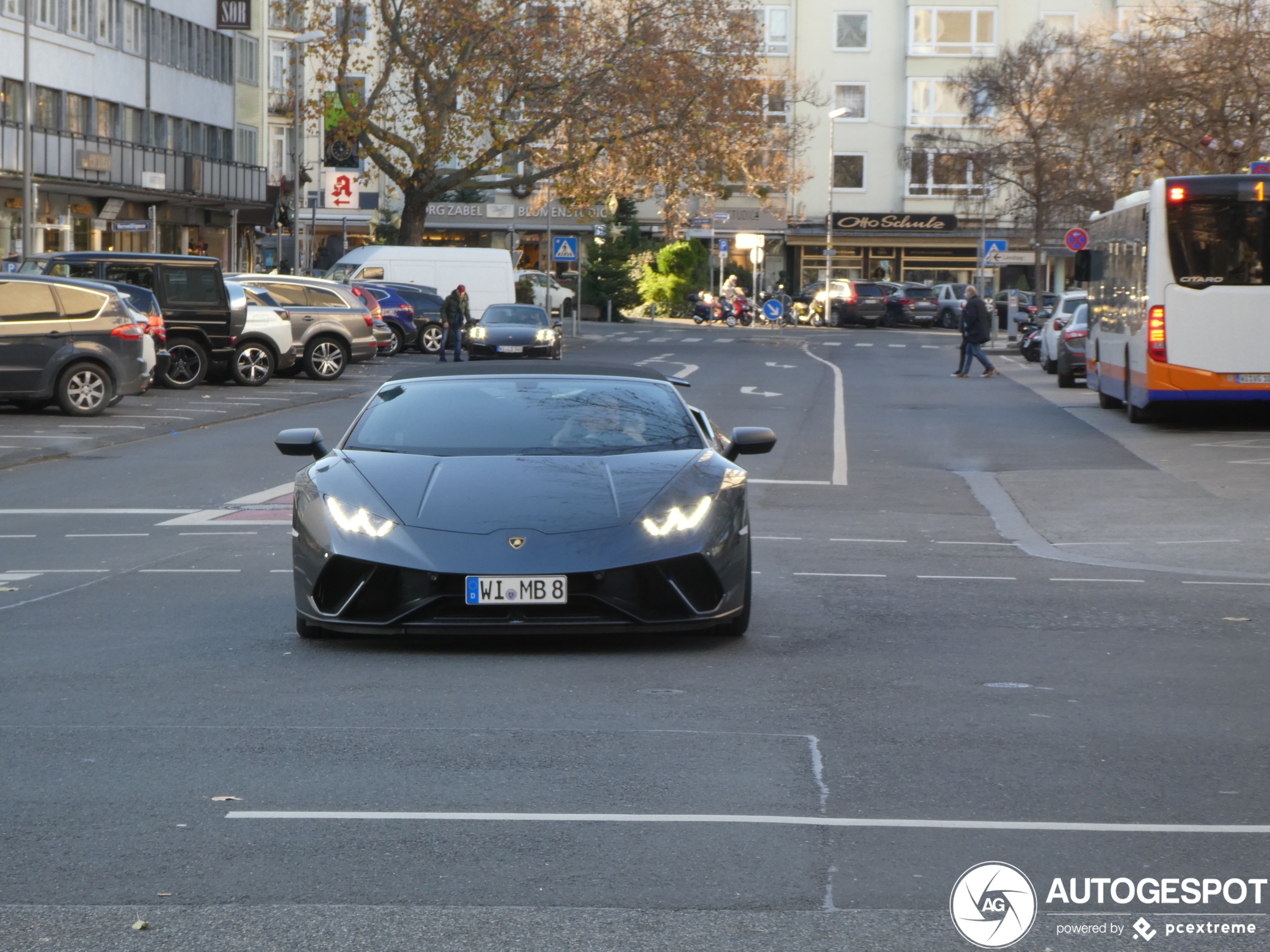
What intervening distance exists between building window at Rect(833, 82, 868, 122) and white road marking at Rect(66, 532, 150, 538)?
76.5m

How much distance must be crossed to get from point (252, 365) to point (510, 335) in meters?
7.94

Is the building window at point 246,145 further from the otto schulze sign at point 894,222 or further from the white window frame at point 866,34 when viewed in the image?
the white window frame at point 866,34

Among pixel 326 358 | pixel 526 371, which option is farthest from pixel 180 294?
pixel 526 371

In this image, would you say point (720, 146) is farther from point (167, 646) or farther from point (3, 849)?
point (3, 849)

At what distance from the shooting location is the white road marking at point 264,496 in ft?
52.7

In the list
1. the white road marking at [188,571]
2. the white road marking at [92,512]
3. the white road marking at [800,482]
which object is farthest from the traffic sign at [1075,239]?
the white road marking at [188,571]

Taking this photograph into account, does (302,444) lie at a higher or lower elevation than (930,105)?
lower

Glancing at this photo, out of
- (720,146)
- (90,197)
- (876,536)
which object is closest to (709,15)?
(720,146)

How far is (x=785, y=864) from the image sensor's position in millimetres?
5031

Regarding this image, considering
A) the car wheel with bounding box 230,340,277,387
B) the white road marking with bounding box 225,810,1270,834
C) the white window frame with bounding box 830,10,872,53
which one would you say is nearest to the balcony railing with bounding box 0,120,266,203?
the car wheel with bounding box 230,340,277,387

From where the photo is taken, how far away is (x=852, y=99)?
288ft

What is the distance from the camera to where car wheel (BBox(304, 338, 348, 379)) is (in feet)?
118

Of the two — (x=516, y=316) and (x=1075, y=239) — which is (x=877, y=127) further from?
(x=516, y=316)

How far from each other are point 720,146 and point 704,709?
149ft
